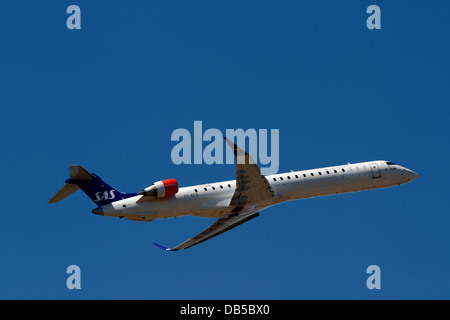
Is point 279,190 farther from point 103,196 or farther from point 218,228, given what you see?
point 103,196

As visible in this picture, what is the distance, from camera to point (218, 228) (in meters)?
54.5

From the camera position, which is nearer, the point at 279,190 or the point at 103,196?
the point at 103,196

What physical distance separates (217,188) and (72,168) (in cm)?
1078

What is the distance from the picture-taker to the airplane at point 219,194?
50.9m

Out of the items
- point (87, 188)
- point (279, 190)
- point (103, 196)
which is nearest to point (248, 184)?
point (279, 190)

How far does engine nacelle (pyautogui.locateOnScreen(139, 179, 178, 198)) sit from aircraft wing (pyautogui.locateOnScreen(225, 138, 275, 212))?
4.83 m

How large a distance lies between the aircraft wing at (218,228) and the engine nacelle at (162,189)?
195 inches

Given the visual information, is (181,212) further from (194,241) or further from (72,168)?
(72,168)

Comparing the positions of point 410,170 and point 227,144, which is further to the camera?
point 410,170

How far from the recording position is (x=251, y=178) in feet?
172

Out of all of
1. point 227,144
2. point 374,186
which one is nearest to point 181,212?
point 227,144

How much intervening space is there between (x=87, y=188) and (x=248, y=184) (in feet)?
38.8

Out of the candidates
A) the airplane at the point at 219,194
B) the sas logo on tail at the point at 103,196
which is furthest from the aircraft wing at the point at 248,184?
the sas logo on tail at the point at 103,196

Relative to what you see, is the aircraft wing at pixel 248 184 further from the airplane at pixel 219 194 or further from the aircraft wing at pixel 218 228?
the aircraft wing at pixel 218 228
